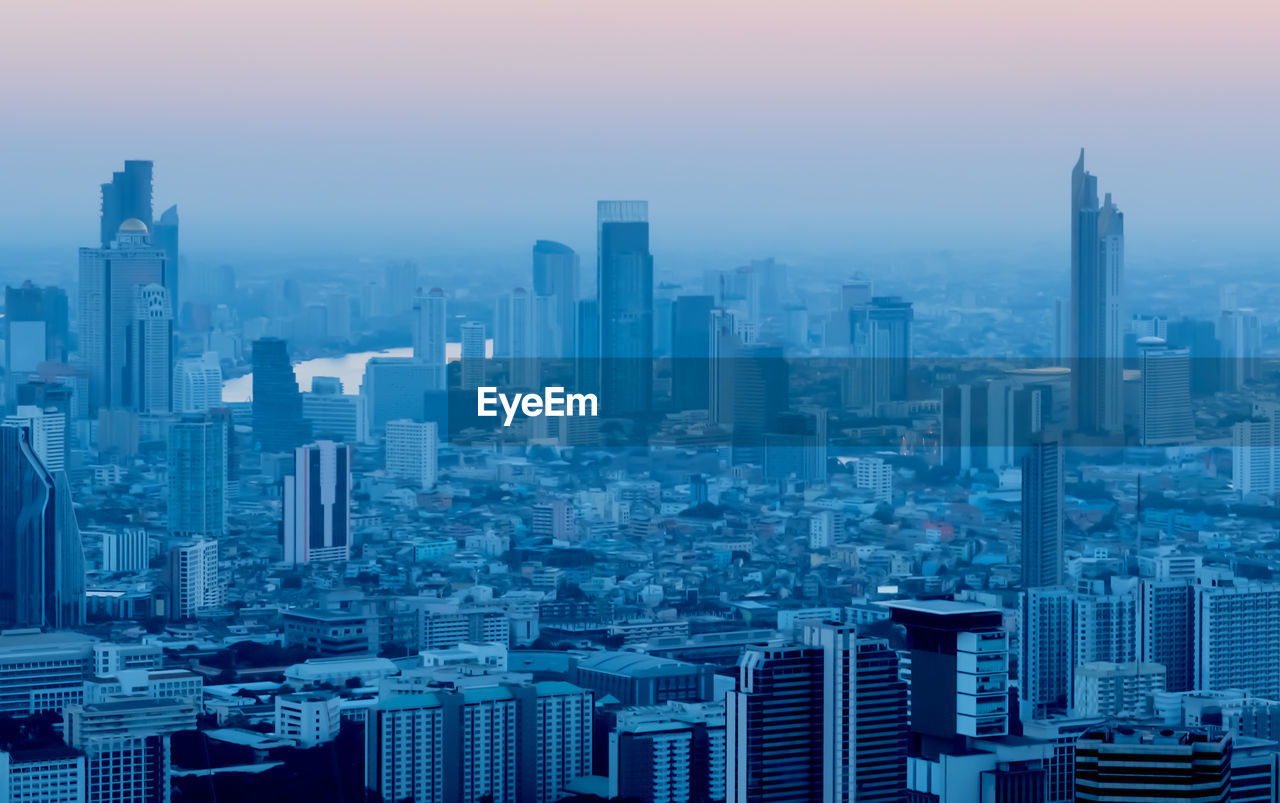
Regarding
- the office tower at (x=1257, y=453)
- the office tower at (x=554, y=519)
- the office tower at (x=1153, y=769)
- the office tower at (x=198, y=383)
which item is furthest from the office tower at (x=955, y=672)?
the office tower at (x=198, y=383)

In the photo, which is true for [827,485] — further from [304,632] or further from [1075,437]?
[304,632]

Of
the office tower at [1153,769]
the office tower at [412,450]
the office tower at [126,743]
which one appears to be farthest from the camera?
the office tower at [412,450]

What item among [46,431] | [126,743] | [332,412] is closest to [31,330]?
[46,431]

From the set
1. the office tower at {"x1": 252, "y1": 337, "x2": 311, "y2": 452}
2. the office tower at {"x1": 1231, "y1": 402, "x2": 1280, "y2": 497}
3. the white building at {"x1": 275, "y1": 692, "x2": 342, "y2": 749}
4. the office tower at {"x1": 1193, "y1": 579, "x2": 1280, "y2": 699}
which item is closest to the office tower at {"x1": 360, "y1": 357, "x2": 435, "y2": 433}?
the office tower at {"x1": 252, "y1": 337, "x2": 311, "y2": 452}

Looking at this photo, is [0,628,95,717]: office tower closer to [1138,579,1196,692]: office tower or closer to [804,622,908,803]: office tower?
[804,622,908,803]: office tower

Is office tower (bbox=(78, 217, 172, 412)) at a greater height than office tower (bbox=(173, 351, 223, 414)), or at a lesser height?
greater

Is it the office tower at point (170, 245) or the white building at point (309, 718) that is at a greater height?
the office tower at point (170, 245)

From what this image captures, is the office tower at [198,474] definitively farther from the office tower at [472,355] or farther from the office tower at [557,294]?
the office tower at [557,294]

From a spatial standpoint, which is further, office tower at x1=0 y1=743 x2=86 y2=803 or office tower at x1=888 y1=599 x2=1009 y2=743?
office tower at x1=0 y1=743 x2=86 y2=803
